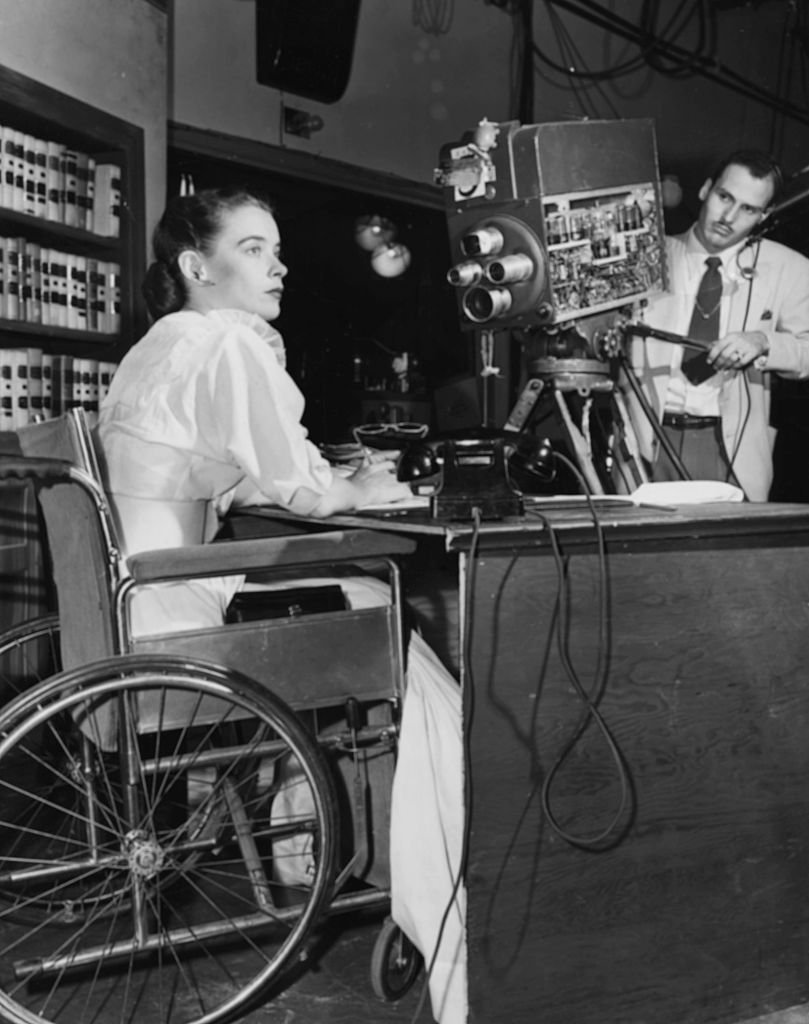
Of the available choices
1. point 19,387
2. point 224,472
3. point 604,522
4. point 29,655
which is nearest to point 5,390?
point 19,387

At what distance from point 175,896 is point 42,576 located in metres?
1.46

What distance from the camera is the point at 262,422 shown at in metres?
2.02

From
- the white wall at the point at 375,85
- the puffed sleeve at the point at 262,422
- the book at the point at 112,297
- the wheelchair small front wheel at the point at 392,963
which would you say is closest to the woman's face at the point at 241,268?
the puffed sleeve at the point at 262,422

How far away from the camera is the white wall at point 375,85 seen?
4137 millimetres

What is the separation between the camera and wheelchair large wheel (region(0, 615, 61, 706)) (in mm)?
2229

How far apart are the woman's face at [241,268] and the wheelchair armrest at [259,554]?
0.77m

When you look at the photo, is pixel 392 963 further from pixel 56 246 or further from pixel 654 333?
pixel 56 246

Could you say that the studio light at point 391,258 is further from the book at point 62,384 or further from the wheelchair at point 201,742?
the wheelchair at point 201,742

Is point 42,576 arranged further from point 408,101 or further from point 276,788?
point 408,101

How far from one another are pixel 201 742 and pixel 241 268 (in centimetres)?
100

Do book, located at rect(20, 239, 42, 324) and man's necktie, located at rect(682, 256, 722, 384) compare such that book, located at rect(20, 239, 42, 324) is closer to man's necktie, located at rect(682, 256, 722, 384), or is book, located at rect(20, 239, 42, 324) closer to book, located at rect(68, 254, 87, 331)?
book, located at rect(68, 254, 87, 331)

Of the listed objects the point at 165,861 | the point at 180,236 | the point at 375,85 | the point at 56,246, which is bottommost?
the point at 165,861

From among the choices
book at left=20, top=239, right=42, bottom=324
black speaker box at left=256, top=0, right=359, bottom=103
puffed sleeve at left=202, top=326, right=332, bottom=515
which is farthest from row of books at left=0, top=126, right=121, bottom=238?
puffed sleeve at left=202, top=326, right=332, bottom=515

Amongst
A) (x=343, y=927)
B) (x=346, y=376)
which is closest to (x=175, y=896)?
(x=343, y=927)
